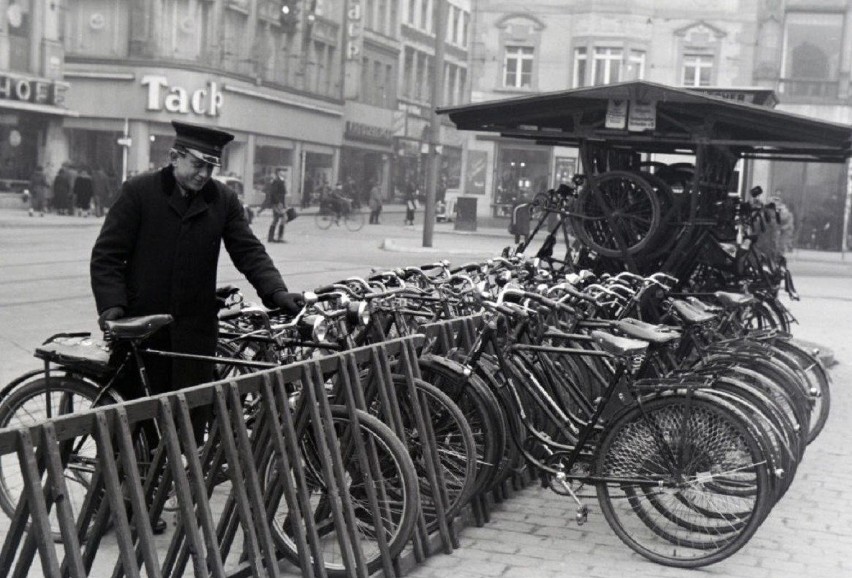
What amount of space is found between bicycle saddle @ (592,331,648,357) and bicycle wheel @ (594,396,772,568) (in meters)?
0.28

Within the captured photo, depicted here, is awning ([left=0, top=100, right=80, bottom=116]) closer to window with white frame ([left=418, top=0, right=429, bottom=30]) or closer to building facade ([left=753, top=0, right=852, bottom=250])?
building facade ([left=753, top=0, right=852, bottom=250])

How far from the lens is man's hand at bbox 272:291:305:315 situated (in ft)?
19.8

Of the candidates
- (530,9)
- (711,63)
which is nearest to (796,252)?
(711,63)

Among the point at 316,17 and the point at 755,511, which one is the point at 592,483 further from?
the point at 316,17

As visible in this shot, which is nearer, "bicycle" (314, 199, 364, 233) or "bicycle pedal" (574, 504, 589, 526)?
"bicycle pedal" (574, 504, 589, 526)

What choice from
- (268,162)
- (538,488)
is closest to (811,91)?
(268,162)

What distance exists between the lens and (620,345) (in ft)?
19.6

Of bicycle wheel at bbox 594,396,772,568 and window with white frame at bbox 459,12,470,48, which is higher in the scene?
window with white frame at bbox 459,12,470,48

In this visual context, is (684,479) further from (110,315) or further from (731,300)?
(731,300)

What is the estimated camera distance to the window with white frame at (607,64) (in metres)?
45.9

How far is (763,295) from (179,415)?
8523mm

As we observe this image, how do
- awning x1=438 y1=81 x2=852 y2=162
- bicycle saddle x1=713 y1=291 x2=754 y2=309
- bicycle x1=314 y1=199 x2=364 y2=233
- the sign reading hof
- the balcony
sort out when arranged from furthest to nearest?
bicycle x1=314 y1=199 x2=364 y2=233 → the balcony → the sign reading hof → awning x1=438 y1=81 x2=852 y2=162 → bicycle saddle x1=713 y1=291 x2=754 y2=309

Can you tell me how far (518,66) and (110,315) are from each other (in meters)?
42.5

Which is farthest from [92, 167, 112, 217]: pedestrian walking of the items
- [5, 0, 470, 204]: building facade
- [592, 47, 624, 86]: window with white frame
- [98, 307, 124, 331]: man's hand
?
[98, 307, 124, 331]: man's hand
